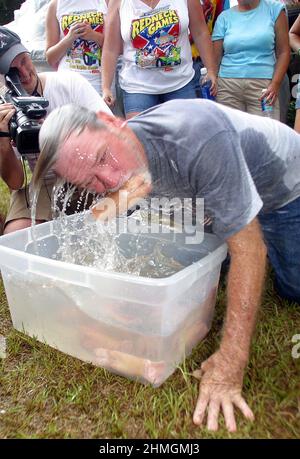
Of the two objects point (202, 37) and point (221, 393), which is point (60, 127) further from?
point (202, 37)

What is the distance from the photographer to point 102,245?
1.71m

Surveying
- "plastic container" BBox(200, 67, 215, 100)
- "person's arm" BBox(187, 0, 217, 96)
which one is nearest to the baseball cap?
"person's arm" BBox(187, 0, 217, 96)

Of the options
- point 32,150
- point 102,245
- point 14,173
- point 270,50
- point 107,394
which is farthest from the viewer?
point 270,50

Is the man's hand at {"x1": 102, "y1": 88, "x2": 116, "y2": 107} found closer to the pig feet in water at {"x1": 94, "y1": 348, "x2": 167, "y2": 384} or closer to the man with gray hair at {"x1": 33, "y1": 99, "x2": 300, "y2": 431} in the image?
the man with gray hair at {"x1": 33, "y1": 99, "x2": 300, "y2": 431}

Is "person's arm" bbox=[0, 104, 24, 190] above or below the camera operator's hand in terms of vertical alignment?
below

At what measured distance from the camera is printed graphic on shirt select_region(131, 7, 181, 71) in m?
2.25

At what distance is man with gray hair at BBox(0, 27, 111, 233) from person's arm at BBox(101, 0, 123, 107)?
1.35 feet

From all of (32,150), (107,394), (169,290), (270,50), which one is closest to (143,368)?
(107,394)

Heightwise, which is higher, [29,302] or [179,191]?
[179,191]

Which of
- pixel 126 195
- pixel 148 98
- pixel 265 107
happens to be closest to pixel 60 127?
pixel 126 195

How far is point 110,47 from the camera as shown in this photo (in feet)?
7.83

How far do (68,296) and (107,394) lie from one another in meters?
0.30

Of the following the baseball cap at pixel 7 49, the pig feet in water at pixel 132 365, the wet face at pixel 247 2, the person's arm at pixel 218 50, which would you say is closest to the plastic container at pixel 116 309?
the pig feet in water at pixel 132 365

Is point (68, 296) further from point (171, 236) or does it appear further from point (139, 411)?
point (171, 236)
